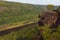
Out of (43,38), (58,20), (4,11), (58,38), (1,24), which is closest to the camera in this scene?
(58,38)

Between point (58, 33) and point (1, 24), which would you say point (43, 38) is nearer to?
point (58, 33)

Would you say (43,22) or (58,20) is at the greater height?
(58,20)

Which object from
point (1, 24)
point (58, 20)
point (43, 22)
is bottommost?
point (1, 24)

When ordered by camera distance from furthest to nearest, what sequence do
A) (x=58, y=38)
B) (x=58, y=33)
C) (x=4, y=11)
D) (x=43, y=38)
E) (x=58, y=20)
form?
(x=4, y=11) < (x=58, y=20) < (x=43, y=38) < (x=58, y=33) < (x=58, y=38)

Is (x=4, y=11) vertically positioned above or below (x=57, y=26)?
below

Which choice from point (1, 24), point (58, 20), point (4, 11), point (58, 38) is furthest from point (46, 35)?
point (4, 11)

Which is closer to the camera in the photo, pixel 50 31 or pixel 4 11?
pixel 50 31

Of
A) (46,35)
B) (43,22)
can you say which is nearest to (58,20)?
(46,35)

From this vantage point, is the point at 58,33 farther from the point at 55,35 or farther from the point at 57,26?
the point at 57,26

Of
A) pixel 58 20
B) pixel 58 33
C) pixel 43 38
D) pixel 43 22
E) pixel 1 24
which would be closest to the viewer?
pixel 58 33
